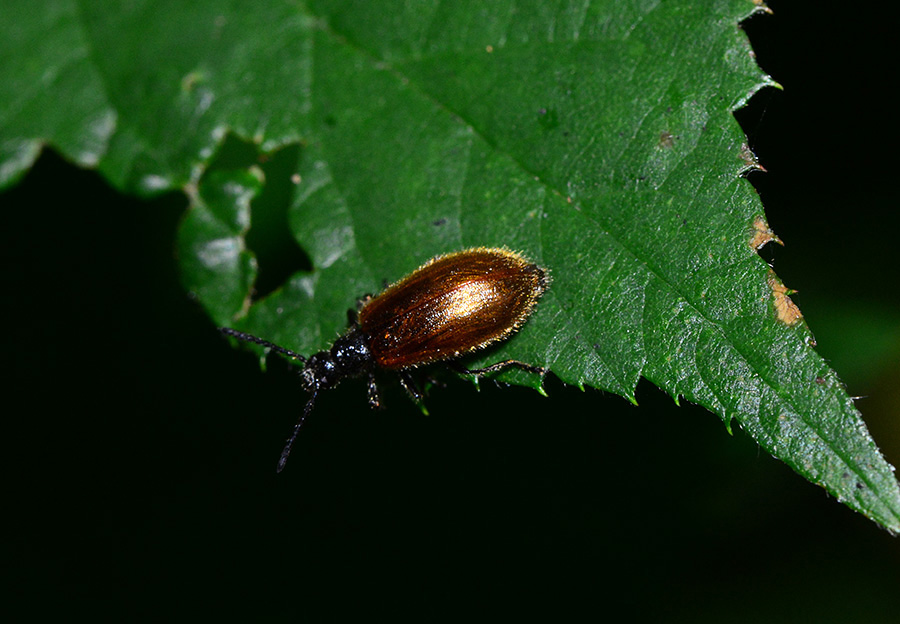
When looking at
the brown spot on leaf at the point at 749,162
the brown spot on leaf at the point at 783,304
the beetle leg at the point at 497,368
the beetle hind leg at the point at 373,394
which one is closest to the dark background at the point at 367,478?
the beetle hind leg at the point at 373,394

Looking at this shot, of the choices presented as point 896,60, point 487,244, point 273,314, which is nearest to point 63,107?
point 273,314

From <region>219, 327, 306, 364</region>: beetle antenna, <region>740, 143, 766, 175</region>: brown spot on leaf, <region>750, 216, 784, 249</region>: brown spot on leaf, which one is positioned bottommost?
<region>219, 327, 306, 364</region>: beetle antenna

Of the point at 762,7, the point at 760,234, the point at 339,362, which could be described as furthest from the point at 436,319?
the point at 762,7

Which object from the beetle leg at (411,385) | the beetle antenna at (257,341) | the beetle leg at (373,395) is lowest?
the beetle leg at (373,395)

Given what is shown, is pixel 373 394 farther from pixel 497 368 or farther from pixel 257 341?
pixel 497 368

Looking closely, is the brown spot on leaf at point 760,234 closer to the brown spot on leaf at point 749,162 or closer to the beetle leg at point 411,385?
the brown spot on leaf at point 749,162

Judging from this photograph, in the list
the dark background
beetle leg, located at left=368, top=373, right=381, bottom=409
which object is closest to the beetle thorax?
beetle leg, located at left=368, top=373, right=381, bottom=409

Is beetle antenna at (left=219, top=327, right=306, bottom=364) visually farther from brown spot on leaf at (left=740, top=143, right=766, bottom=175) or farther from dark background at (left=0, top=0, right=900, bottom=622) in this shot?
brown spot on leaf at (left=740, top=143, right=766, bottom=175)
